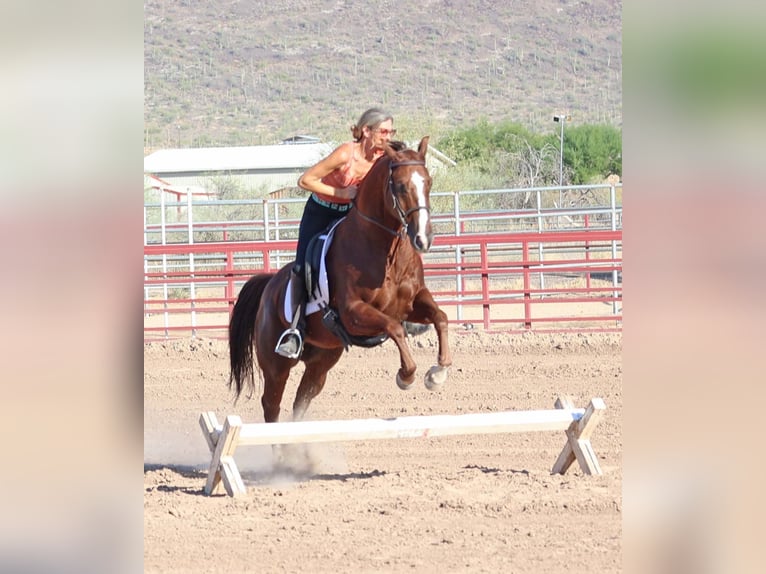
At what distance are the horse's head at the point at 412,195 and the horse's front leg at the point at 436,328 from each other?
65 centimetres

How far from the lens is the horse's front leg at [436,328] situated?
5832 millimetres

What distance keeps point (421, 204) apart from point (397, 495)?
5.16ft

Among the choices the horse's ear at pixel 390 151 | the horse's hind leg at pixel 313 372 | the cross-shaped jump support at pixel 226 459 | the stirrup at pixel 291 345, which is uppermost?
the horse's ear at pixel 390 151

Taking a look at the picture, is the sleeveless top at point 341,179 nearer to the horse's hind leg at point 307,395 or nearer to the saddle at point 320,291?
the saddle at point 320,291

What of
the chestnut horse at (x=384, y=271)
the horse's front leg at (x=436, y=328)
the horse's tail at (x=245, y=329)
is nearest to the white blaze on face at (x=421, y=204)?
the chestnut horse at (x=384, y=271)

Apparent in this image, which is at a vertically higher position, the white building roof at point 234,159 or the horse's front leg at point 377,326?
the white building roof at point 234,159

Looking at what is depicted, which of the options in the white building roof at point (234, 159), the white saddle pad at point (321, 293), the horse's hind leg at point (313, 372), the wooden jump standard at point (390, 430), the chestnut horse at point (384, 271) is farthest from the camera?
the white building roof at point (234, 159)

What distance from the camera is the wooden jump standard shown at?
5324 mm

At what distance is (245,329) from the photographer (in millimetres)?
7387
